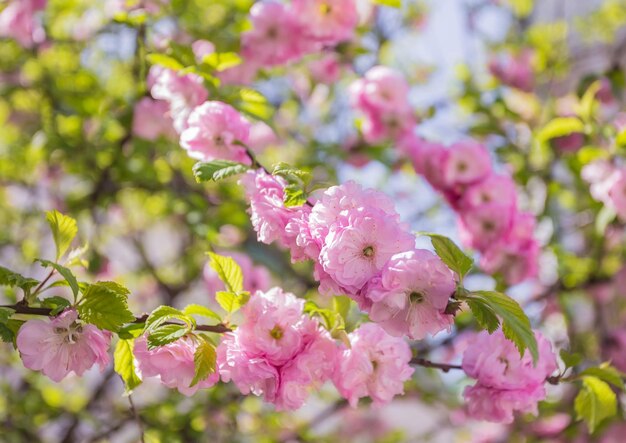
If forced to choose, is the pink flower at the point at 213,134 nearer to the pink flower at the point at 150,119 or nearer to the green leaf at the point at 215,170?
the green leaf at the point at 215,170

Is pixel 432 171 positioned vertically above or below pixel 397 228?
below

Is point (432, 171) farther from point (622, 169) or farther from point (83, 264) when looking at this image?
point (83, 264)

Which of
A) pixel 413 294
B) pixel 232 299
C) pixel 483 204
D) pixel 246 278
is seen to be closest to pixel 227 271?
pixel 232 299

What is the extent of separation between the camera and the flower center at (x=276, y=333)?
36.5 inches

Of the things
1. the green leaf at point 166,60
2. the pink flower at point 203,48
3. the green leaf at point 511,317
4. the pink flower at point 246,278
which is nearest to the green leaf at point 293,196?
the green leaf at point 511,317

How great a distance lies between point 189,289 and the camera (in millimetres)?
2822

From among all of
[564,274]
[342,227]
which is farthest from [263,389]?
[564,274]

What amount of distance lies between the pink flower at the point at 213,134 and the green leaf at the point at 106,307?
1.22 ft

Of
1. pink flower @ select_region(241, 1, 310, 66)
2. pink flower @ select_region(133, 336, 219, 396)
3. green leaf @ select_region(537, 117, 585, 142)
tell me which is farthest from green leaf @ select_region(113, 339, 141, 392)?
green leaf @ select_region(537, 117, 585, 142)

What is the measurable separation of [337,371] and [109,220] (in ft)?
8.24

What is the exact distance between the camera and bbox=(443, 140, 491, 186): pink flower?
1.74m

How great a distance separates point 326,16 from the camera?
1.62m

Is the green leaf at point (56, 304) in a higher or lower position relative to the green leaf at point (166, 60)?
lower

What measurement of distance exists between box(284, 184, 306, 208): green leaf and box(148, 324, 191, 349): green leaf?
0.64ft
